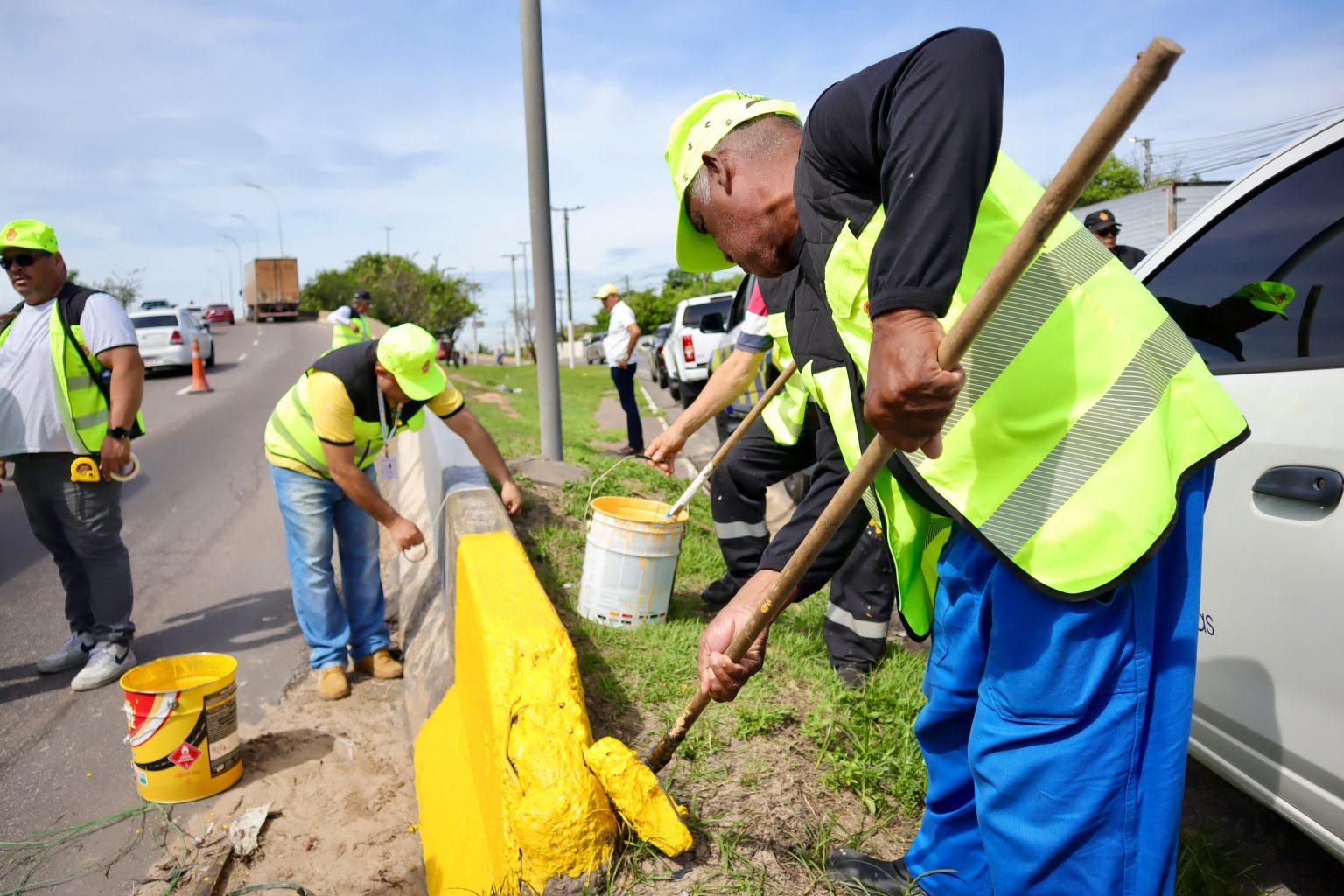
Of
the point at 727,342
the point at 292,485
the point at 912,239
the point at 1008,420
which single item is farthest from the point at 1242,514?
the point at 727,342

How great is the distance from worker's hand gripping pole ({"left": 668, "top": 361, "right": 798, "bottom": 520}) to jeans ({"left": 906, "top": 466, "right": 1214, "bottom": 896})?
81.7 inches

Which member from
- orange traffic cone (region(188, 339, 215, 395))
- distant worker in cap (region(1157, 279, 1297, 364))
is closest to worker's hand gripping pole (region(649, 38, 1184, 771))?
distant worker in cap (region(1157, 279, 1297, 364))

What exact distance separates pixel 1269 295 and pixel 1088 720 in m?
1.67

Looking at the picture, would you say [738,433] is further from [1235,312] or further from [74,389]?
[74,389]

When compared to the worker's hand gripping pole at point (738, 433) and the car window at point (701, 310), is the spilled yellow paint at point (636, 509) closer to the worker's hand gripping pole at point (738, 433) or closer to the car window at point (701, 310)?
the worker's hand gripping pole at point (738, 433)

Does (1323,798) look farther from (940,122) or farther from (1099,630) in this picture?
(940,122)

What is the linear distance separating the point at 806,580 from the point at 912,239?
42.8 inches

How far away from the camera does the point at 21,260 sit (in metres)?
4.26

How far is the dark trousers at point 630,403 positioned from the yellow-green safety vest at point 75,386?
5684 millimetres

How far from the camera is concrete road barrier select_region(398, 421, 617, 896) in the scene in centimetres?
206

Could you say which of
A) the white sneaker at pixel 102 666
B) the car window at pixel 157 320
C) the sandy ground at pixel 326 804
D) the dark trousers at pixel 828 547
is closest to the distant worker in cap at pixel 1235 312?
the dark trousers at pixel 828 547

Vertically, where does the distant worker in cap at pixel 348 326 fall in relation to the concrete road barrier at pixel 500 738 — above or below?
above

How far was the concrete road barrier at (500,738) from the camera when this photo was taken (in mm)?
2061

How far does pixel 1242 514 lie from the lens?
2.30 metres
